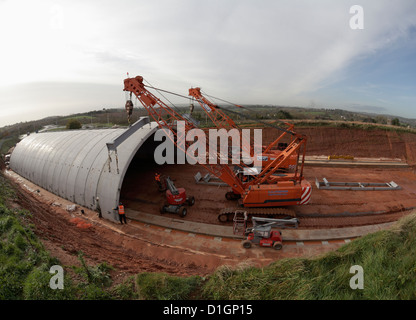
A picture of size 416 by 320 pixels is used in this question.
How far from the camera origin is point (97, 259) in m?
7.38

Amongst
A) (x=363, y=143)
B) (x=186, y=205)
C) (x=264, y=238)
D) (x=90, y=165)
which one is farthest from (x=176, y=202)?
(x=363, y=143)

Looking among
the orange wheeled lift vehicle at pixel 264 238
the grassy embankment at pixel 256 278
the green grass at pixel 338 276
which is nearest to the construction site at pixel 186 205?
the orange wheeled lift vehicle at pixel 264 238

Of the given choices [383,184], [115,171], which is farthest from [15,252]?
[383,184]

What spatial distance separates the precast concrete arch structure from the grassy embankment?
550 cm

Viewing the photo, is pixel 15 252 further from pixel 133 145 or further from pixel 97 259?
pixel 133 145

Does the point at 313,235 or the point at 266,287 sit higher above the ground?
the point at 266,287

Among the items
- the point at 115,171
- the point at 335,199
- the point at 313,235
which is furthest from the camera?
the point at 335,199

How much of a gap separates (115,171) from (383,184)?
2008cm

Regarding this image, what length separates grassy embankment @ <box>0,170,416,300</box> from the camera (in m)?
4.44

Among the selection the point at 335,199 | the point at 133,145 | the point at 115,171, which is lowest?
the point at 335,199

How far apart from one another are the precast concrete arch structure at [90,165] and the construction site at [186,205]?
0.08 metres

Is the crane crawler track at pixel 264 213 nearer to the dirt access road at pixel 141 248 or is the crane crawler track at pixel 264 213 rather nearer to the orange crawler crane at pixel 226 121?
the dirt access road at pixel 141 248

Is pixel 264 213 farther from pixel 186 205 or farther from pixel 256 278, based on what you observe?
pixel 256 278

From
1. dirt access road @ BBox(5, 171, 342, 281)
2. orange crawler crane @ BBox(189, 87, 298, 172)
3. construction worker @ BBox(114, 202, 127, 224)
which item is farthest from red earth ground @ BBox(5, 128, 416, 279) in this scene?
orange crawler crane @ BBox(189, 87, 298, 172)
